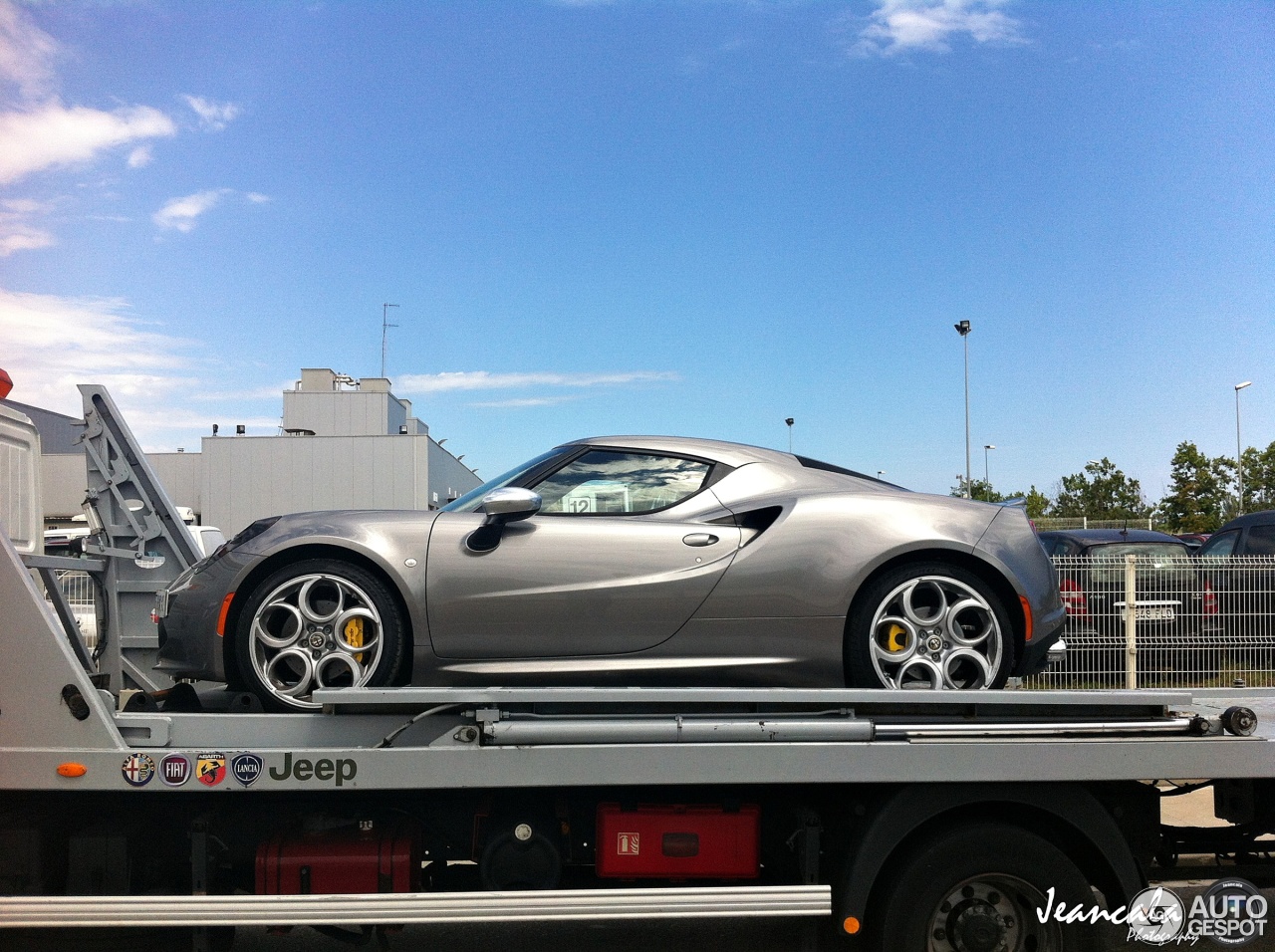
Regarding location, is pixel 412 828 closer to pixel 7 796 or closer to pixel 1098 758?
pixel 7 796

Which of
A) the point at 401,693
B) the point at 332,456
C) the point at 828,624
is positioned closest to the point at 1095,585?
the point at 828,624

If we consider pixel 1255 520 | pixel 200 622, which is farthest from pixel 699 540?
pixel 1255 520

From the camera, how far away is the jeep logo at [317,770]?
321cm

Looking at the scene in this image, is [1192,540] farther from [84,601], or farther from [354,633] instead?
[84,601]

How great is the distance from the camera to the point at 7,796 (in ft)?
10.8

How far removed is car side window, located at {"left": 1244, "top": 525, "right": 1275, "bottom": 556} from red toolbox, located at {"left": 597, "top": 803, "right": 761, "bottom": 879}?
9.57m

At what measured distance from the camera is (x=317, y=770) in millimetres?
3215

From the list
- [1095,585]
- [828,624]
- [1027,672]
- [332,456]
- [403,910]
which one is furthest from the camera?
[332,456]

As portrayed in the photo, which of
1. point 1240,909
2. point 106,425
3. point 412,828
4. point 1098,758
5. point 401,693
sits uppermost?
point 106,425

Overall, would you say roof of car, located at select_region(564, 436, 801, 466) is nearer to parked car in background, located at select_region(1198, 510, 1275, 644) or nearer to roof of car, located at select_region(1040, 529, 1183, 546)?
parked car in background, located at select_region(1198, 510, 1275, 644)

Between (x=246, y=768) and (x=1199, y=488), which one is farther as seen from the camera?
(x=1199, y=488)

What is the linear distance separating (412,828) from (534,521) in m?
1.20

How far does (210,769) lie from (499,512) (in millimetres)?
1301

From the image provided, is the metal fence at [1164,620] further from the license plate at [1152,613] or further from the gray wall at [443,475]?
the gray wall at [443,475]
